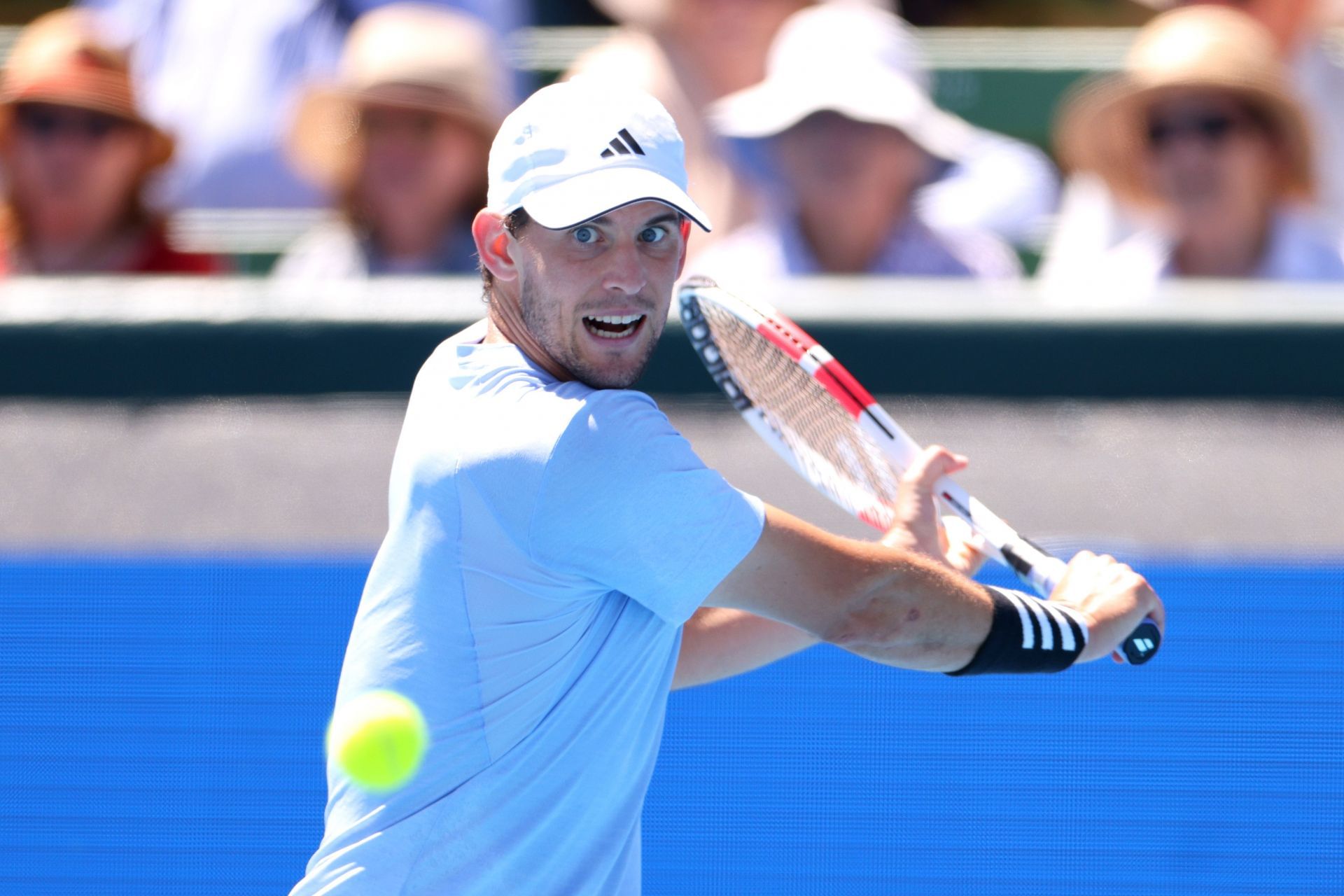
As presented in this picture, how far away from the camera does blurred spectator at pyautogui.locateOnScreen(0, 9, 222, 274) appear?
15.1 feet

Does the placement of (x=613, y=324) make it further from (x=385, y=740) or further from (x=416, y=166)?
(x=416, y=166)

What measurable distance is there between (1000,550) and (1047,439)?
6.50ft

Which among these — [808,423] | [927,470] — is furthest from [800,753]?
[927,470]

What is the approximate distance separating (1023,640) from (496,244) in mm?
753

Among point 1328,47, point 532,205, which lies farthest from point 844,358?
point 532,205

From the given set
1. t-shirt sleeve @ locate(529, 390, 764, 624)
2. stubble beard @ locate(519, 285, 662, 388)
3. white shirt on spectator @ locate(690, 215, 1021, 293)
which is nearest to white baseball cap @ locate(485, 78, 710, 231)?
stubble beard @ locate(519, 285, 662, 388)

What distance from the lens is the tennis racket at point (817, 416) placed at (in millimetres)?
2486

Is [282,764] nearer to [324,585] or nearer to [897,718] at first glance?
[324,585]

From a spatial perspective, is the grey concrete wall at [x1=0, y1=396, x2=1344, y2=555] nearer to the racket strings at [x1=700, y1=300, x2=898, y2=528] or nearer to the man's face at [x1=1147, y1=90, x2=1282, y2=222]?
the man's face at [x1=1147, y1=90, x2=1282, y2=222]

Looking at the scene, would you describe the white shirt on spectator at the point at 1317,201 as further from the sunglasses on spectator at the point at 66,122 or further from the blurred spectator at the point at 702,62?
the sunglasses on spectator at the point at 66,122

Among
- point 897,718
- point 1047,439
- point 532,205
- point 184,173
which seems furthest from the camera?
point 184,173

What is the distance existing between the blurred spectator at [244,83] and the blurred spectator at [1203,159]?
Answer: 1728mm

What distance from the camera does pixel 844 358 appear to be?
4402 mm

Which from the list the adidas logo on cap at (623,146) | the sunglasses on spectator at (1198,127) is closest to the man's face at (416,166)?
the sunglasses on spectator at (1198,127)
